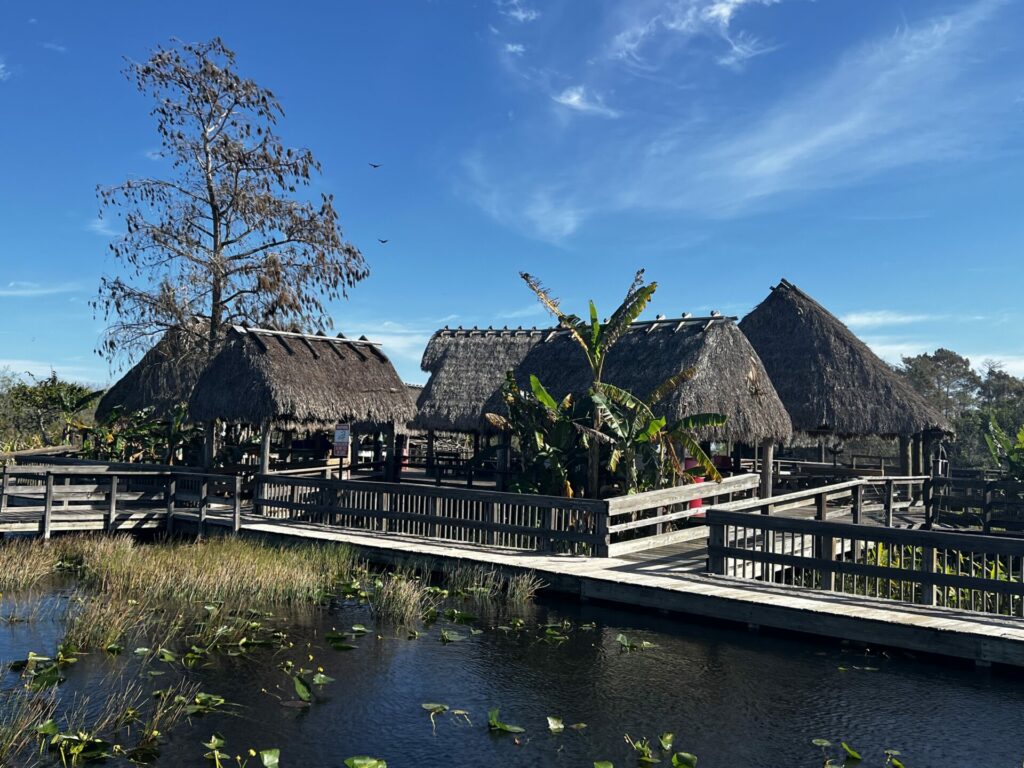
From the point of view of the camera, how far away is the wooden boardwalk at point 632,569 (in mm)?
9703

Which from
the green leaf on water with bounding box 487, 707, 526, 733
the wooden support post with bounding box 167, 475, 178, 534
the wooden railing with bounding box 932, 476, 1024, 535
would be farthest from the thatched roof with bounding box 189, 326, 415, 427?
the wooden railing with bounding box 932, 476, 1024, 535

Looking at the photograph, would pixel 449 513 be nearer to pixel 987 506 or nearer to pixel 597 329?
pixel 597 329

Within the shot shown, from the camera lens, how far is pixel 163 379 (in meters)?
28.8

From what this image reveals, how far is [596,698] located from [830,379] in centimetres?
1900

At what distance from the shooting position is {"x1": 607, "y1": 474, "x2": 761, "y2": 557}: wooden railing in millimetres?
13812

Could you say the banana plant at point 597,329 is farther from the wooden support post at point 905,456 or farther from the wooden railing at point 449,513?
the wooden support post at point 905,456

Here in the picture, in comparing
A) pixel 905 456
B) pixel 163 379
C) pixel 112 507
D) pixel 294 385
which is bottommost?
pixel 112 507

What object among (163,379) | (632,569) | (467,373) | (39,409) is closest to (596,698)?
(632,569)

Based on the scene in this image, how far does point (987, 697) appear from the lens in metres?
8.68

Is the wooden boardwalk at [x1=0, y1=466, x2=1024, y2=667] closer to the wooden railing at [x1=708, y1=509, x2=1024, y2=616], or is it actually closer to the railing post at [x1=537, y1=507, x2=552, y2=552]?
the railing post at [x1=537, y1=507, x2=552, y2=552]

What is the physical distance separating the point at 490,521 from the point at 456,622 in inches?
140

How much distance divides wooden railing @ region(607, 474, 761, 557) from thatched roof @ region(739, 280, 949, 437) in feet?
27.3

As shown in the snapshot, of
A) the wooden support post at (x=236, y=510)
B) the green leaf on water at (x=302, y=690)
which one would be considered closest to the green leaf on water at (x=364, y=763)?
the green leaf on water at (x=302, y=690)

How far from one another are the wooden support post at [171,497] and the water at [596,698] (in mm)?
7204
